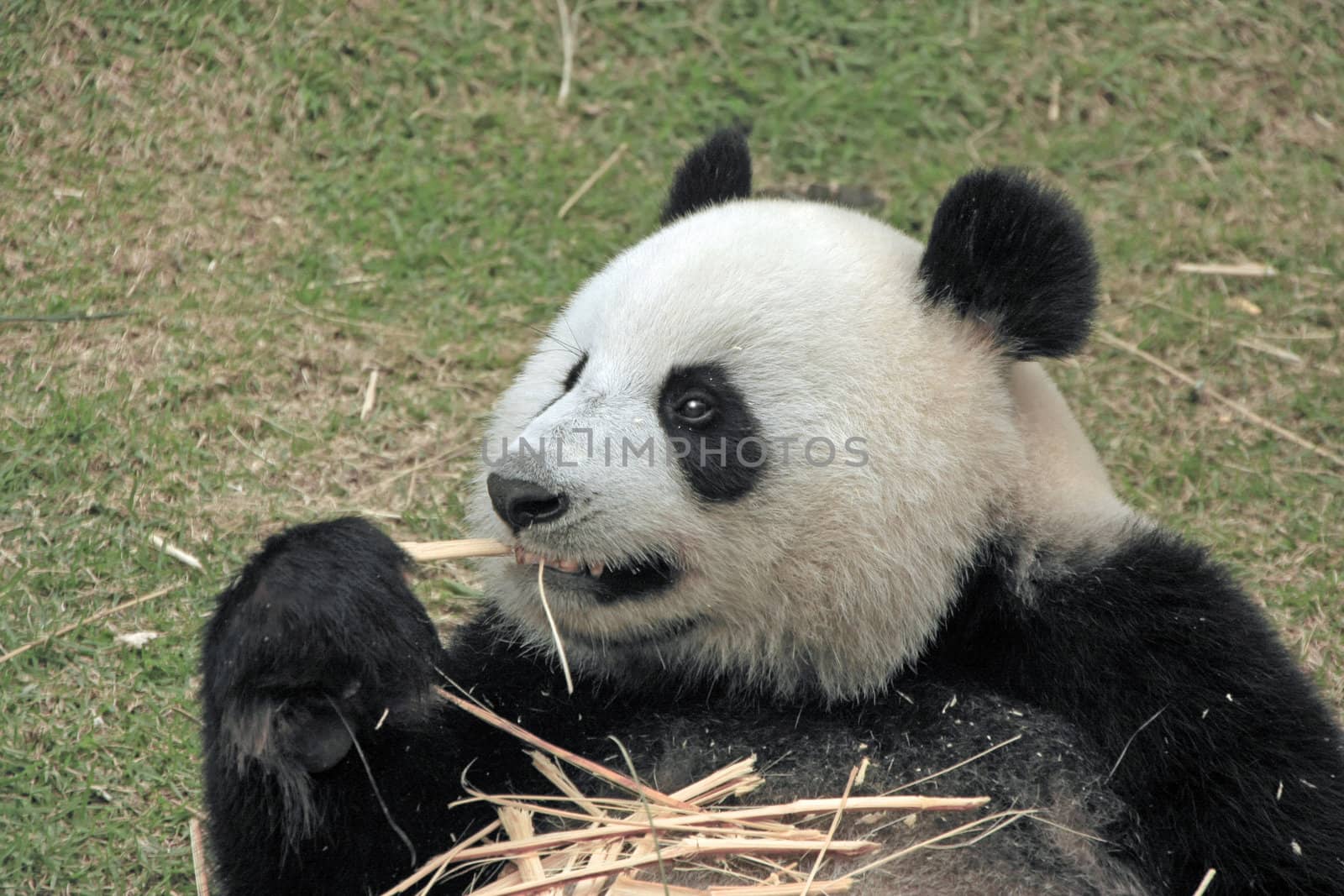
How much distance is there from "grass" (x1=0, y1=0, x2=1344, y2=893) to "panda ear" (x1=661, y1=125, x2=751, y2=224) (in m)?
1.46

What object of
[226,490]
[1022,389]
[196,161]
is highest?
[1022,389]

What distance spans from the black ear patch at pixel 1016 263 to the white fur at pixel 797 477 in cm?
7

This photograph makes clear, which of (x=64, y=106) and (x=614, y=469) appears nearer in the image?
(x=614, y=469)

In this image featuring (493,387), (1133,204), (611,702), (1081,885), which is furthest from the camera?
(1133,204)

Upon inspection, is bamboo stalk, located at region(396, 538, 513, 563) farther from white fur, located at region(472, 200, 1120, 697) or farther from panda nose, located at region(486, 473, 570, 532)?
panda nose, located at region(486, 473, 570, 532)

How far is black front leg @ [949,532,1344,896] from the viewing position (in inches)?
101

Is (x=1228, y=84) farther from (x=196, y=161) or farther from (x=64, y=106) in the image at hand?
(x=64, y=106)

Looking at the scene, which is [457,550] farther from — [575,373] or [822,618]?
[822,618]

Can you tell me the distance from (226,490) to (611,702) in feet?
6.19

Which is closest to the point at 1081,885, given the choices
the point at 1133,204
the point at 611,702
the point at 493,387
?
the point at 611,702

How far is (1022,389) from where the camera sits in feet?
9.70

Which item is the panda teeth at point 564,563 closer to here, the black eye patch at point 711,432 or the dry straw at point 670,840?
the dry straw at point 670,840

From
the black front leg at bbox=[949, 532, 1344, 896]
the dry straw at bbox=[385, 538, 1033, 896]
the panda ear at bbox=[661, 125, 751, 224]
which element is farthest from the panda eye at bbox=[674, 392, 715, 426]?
the panda ear at bbox=[661, 125, 751, 224]

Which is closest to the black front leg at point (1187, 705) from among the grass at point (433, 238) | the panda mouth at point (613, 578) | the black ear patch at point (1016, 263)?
the black ear patch at point (1016, 263)
